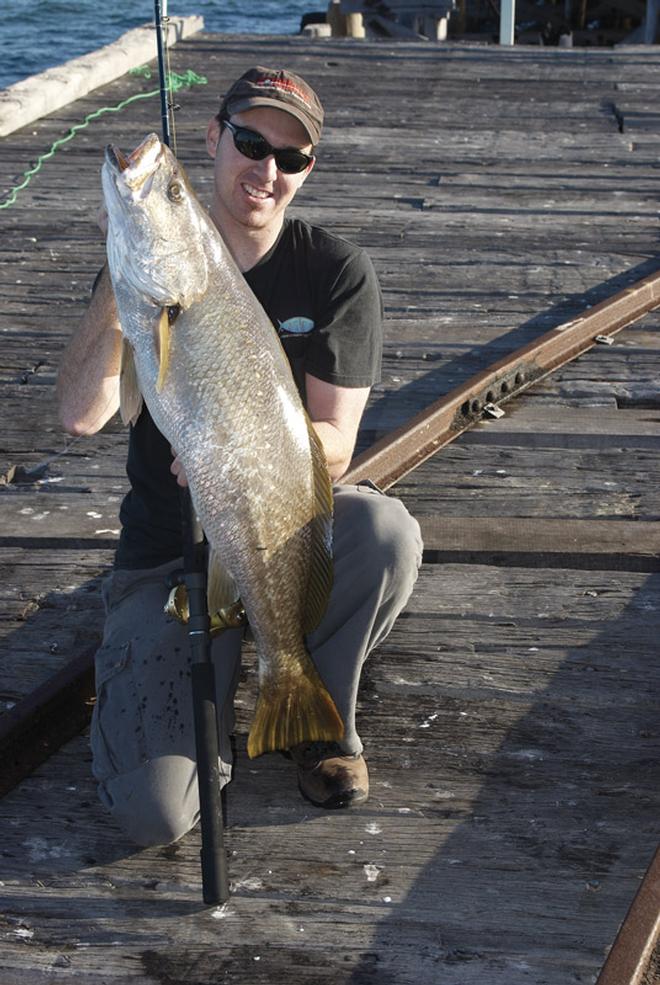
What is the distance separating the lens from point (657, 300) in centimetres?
713

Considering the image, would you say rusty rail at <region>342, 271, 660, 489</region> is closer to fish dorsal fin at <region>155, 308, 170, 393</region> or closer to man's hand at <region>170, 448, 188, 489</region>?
man's hand at <region>170, 448, 188, 489</region>

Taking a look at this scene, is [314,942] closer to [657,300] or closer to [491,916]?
[491,916]

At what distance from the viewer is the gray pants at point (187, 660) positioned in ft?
10.9

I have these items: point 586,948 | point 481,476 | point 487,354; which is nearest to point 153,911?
point 586,948

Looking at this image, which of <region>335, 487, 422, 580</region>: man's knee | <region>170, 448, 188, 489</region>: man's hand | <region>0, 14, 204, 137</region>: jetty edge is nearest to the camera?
<region>170, 448, 188, 489</region>: man's hand

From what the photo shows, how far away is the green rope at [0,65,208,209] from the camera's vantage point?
944cm

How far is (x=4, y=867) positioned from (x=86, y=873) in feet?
0.68

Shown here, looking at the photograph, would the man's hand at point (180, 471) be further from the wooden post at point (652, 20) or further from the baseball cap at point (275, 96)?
the wooden post at point (652, 20)

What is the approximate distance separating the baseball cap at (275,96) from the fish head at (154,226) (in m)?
0.77

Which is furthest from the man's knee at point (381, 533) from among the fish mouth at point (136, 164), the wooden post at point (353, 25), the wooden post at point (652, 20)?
the wooden post at point (652, 20)

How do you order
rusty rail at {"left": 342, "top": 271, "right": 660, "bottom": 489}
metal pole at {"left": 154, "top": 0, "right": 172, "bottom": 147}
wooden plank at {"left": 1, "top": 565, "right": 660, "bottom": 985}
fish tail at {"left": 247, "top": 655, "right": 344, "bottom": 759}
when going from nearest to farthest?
1. wooden plank at {"left": 1, "top": 565, "right": 660, "bottom": 985}
2. fish tail at {"left": 247, "top": 655, "right": 344, "bottom": 759}
3. metal pole at {"left": 154, "top": 0, "right": 172, "bottom": 147}
4. rusty rail at {"left": 342, "top": 271, "right": 660, "bottom": 489}

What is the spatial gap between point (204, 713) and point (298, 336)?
1165mm

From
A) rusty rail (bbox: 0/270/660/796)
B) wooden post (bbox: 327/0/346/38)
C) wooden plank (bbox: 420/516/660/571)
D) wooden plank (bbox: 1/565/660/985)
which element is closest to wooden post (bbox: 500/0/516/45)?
wooden post (bbox: 327/0/346/38)

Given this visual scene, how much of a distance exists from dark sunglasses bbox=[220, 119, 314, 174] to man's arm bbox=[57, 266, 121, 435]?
587mm
